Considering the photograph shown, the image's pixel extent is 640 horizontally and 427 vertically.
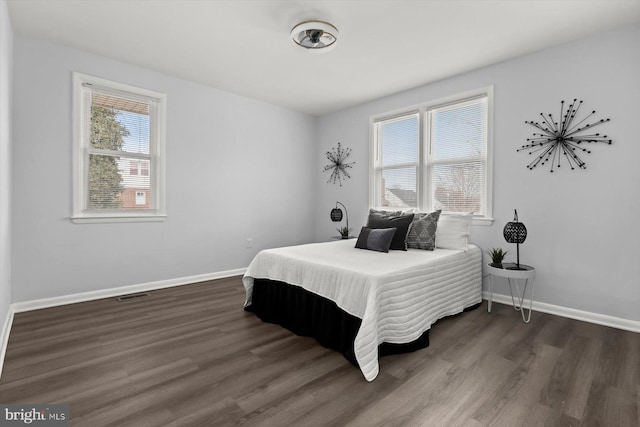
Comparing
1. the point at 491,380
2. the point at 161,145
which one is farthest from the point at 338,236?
the point at 491,380

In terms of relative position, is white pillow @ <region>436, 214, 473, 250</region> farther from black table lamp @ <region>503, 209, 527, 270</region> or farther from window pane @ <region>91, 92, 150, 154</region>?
window pane @ <region>91, 92, 150, 154</region>

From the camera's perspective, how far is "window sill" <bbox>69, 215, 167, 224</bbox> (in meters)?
3.29

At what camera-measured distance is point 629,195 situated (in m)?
2.68

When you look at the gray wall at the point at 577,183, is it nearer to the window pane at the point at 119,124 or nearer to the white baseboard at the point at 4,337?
the window pane at the point at 119,124

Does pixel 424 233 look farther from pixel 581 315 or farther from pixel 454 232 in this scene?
pixel 581 315

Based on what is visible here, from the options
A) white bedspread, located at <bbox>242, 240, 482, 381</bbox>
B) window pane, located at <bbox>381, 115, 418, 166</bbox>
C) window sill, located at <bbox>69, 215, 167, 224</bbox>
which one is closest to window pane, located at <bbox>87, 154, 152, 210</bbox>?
window sill, located at <bbox>69, 215, 167, 224</bbox>

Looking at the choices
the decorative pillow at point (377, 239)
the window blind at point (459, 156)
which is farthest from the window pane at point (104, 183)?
the window blind at point (459, 156)

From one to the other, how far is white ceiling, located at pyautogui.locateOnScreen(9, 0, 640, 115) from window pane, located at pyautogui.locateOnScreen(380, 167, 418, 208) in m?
1.18

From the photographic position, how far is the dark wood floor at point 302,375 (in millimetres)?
1578

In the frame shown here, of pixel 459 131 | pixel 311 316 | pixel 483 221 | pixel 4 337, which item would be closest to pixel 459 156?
pixel 459 131

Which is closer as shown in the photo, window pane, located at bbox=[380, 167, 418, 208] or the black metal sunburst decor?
the black metal sunburst decor
